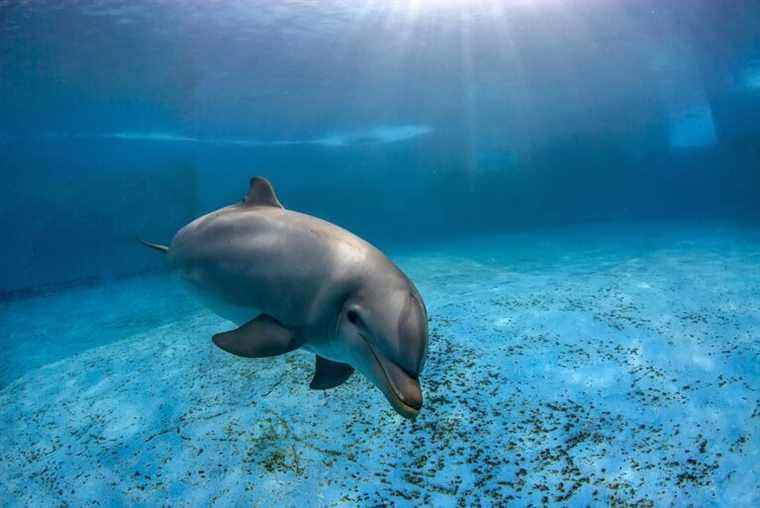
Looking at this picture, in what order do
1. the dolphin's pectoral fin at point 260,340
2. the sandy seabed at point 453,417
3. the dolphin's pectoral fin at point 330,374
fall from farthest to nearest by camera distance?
1. the sandy seabed at point 453,417
2. the dolphin's pectoral fin at point 330,374
3. the dolphin's pectoral fin at point 260,340

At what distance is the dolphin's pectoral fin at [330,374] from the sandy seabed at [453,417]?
3.18 ft

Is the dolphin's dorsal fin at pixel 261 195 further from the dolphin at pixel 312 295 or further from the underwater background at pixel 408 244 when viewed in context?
the underwater background at pixel 408 244

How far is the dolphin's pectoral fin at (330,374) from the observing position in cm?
405

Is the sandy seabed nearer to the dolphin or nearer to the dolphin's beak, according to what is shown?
the dolphin

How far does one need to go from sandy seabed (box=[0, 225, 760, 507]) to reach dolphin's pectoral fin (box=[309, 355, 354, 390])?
970 millimetres

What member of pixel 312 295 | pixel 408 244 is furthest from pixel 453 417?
pixel 408 244

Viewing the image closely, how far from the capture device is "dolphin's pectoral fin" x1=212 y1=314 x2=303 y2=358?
355 cm

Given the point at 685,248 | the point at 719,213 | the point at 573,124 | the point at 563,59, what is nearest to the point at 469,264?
the point at 685,248

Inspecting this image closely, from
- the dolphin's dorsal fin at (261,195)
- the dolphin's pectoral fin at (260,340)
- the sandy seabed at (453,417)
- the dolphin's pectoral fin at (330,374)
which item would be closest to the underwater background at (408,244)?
the sandy seabed at (453,417)

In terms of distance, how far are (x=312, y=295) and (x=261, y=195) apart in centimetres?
182

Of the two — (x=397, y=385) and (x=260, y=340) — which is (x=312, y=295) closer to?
(x=260, y=340)

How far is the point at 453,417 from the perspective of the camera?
16.8 ft

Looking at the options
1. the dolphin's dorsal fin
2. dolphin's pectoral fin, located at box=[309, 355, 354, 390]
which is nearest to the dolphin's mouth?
dolphin's pectoral fin, located at box=[309, 355, 354, 390]

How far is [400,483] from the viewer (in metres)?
4.22
